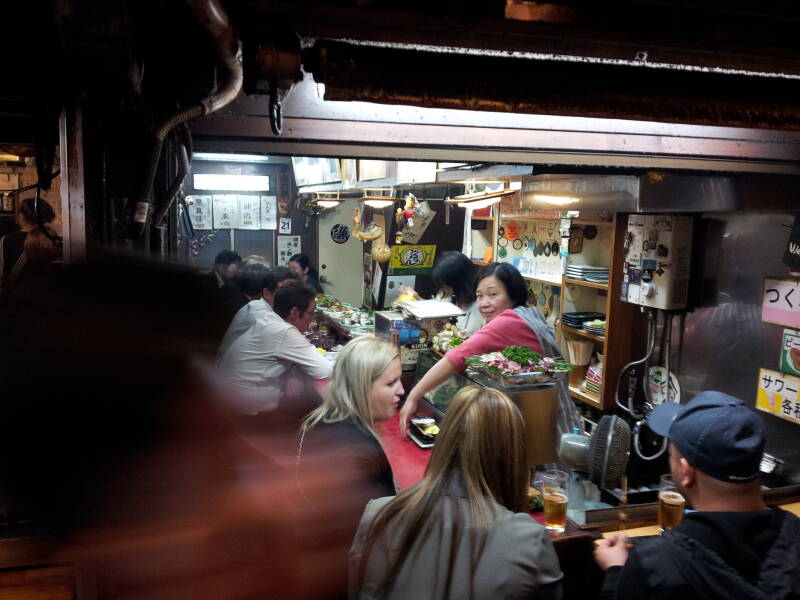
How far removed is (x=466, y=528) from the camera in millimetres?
1895

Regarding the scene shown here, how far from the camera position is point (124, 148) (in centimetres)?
207

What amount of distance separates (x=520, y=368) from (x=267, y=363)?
1.96m

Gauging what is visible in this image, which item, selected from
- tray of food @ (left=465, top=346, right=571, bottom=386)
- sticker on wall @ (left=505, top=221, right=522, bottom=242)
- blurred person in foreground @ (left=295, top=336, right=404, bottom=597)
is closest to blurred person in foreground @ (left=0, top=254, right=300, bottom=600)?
blurred person in foreground @ (left=295, top=336, right=404, bottom=597)

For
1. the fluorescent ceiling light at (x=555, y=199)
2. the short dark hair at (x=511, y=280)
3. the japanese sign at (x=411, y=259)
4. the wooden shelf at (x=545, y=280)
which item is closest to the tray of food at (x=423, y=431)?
the short dark hair at (x=511, y=280)

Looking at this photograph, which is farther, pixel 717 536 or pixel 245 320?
pixel 245 320

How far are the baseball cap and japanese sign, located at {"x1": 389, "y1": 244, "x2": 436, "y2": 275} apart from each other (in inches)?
220

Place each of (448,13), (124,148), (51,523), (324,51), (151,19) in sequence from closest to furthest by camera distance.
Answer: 1. (448,13)
2. (324,51)
3. (151,19)
4. (124,148)
5. (51,523)

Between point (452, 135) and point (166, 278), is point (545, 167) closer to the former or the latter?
point (452, 135)

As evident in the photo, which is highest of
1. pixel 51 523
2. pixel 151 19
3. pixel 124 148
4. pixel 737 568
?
pixel 151 19

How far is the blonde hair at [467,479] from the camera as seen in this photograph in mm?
1919

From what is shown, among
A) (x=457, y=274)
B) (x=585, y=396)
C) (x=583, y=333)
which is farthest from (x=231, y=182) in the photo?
(x=585, y=396)

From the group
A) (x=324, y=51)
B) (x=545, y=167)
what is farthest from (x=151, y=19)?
(x=545, y=167)

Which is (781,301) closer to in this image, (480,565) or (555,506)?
(555,506)

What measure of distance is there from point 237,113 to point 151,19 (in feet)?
2.15
